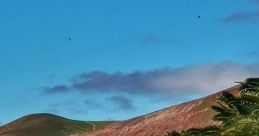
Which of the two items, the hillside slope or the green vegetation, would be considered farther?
the hillside slope

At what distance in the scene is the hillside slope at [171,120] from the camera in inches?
3379

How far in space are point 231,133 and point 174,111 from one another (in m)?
77.5

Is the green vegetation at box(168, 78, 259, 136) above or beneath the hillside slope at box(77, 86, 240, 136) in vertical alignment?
beneath

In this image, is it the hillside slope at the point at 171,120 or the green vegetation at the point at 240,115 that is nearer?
the green vegetation at the point at 240,115

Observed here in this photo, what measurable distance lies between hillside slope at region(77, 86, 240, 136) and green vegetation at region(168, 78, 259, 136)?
56.8 m

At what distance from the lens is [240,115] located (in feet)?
65.9

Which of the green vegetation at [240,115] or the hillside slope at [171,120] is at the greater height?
the hillside slope at [171,120]

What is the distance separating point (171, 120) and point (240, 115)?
7227 cm

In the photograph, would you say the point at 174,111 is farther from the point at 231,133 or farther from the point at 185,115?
the point at 231,133

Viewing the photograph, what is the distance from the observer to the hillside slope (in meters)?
85.8

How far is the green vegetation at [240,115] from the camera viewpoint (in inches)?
762

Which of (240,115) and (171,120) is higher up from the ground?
(171,120)

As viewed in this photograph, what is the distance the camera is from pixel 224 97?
21203 millimetres

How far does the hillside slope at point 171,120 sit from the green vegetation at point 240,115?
56.8 m
